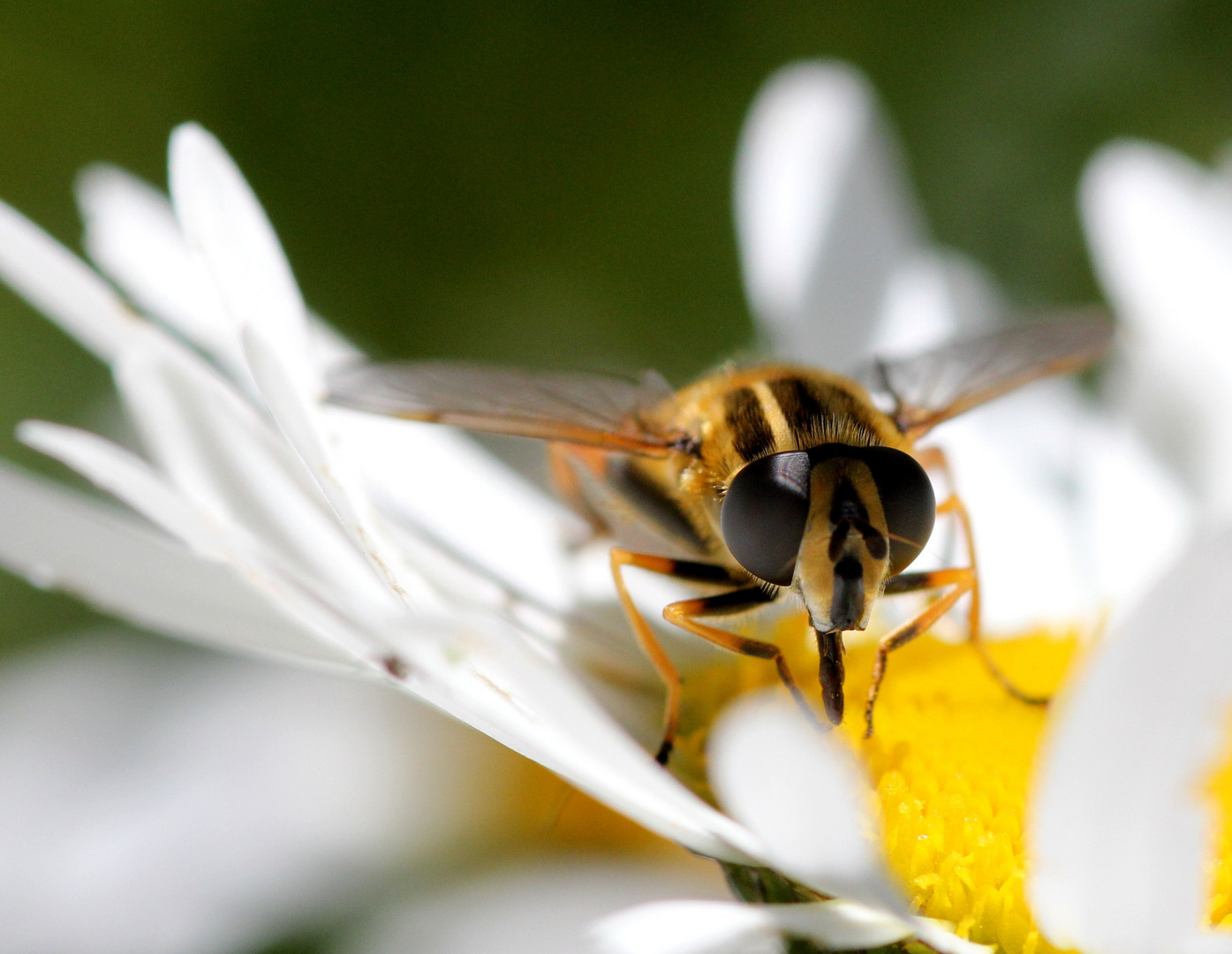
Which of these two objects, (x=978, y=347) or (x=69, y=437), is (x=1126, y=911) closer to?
(x=69, y=437)

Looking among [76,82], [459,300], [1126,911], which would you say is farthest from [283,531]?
[76,82]

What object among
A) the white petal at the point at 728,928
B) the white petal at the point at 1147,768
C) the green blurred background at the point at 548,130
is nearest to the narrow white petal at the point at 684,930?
the white petal at the point at 728,928

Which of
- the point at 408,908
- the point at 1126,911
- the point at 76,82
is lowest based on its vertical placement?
the point at 1126,911

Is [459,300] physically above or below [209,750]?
above

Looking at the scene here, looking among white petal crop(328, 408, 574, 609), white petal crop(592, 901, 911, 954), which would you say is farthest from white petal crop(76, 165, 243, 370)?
white petal crop(592, 901, 911, 954)

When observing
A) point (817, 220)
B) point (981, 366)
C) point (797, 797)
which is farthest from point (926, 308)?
point (797, 797)

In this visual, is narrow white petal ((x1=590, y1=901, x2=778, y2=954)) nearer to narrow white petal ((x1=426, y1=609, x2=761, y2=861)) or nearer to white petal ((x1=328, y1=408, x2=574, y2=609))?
narrow white petal ((x1=426, y1=609, x2=761, y2=861))

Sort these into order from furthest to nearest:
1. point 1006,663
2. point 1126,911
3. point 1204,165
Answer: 1. point 1204,165
2. point 1006,663
3. point 1126,911
